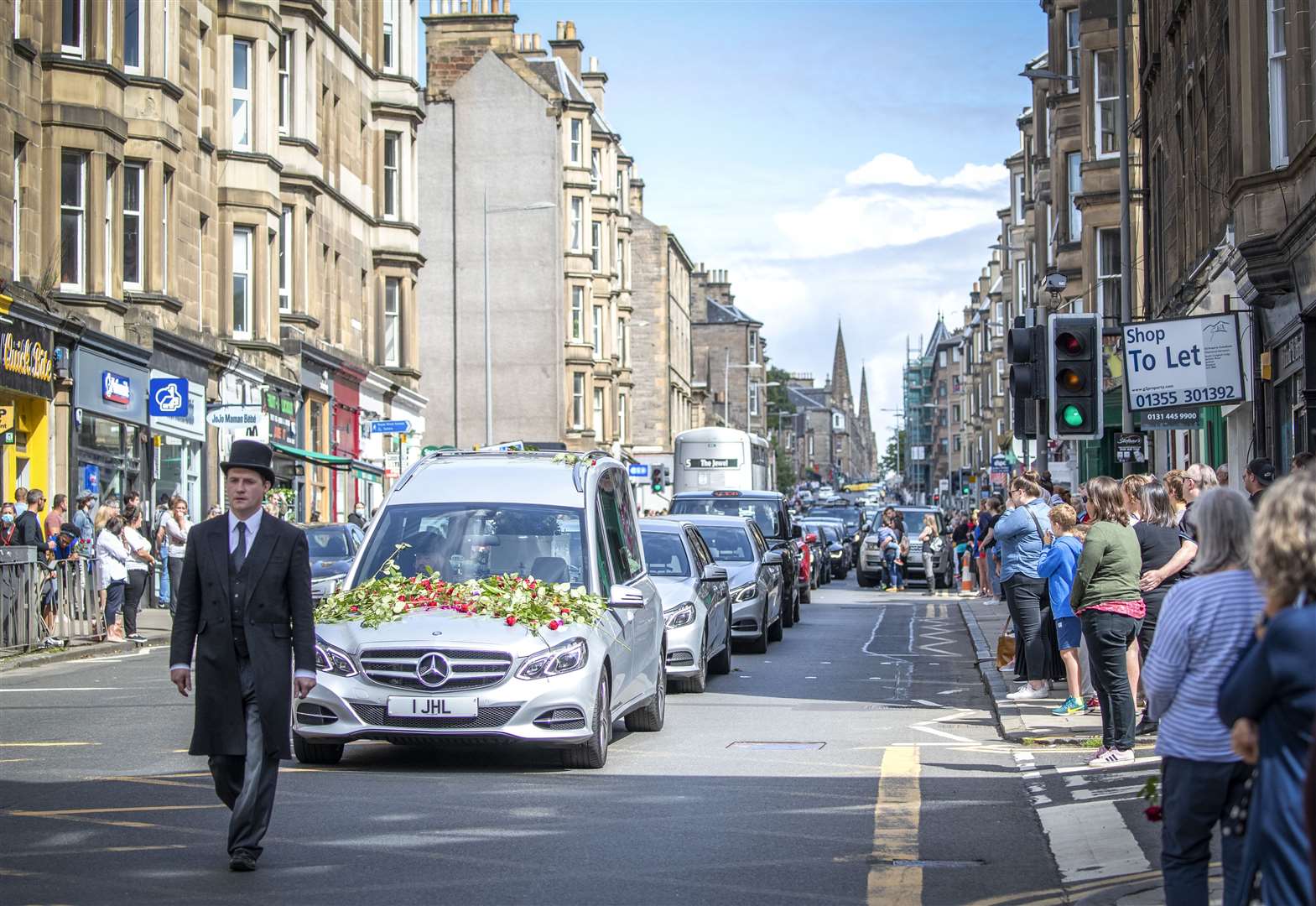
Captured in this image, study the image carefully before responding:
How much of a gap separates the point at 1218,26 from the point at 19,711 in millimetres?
15828

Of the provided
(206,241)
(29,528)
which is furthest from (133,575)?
(206,241)

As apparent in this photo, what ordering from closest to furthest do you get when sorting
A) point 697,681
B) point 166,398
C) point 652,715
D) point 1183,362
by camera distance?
point 652,715 < point 697,681 < point 1183,362 < point 166,398

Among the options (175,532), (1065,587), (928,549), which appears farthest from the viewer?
(928,549)

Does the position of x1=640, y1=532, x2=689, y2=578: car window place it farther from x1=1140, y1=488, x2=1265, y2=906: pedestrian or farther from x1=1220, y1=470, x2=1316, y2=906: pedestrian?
x1=1220, y1=470, x2=1316, y2=906: pedestrian

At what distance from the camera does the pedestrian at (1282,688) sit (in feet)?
14.6

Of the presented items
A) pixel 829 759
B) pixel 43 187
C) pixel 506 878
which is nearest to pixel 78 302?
pixel 43 187

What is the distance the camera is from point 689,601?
55.0ft

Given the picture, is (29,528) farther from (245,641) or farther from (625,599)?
(245,641)

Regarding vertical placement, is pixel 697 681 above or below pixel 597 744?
below

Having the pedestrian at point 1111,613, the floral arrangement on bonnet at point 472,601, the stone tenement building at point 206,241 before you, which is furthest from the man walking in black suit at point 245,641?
the stone tenement building at point 206,241

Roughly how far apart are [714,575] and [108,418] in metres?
18.2

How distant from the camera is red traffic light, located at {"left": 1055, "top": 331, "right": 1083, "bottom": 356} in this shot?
16359mm

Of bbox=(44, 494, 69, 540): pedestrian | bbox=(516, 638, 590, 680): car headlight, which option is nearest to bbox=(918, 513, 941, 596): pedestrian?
bbox=(44, 494, 69, 540): pedestrian

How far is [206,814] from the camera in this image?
982 cm
